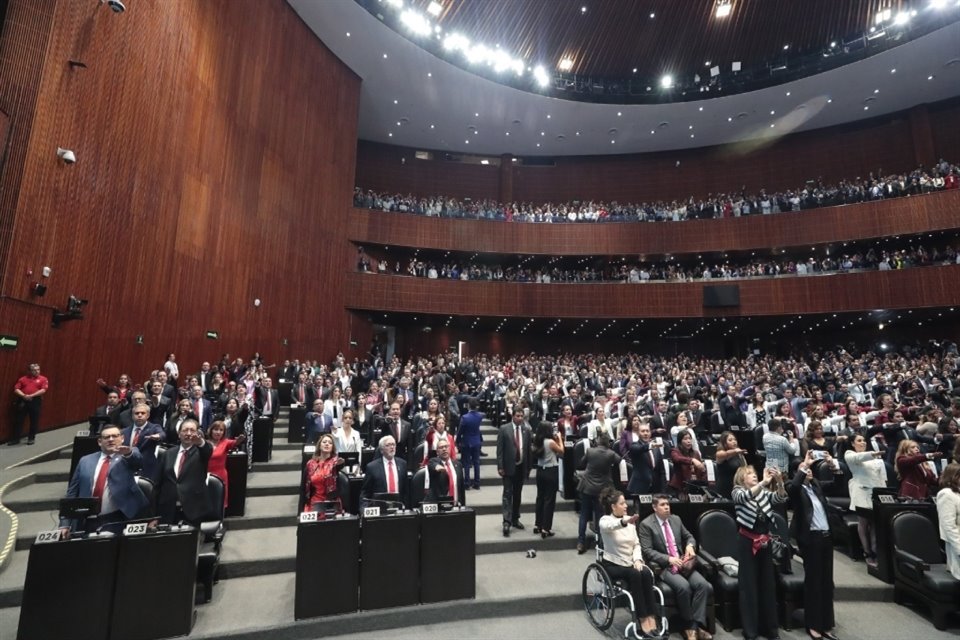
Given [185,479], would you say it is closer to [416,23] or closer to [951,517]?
[951,517]

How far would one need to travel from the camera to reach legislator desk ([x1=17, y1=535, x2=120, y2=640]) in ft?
10.3

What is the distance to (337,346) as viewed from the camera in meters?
17.2

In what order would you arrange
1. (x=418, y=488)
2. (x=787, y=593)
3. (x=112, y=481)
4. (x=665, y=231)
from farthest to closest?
(x=665, y=231) → (x=418, y=488) → (x=787, y=593) → (x=112, y=481)

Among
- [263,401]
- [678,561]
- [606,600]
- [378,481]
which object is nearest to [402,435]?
[378,481]

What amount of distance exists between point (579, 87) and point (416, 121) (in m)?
6.62

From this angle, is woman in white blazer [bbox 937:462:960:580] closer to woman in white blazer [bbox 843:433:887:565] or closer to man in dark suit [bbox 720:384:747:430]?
woman in white blazer [bbox 843:433:887:565]

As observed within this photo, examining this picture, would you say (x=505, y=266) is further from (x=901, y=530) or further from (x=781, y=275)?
(x=901, y=530)

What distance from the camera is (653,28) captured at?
55.4 ft

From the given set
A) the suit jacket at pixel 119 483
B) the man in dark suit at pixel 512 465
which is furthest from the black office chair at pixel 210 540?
the man in dark suit at pixel 512 465

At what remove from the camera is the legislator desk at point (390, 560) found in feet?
13.1

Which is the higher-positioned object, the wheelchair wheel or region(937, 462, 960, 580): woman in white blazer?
region(937, 462, 960, 580): woman in white blazer

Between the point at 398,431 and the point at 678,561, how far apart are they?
3.85m

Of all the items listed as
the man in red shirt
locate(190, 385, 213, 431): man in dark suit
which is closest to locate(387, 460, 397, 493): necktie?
locate(190, 385, 213, 431): man in dark suit

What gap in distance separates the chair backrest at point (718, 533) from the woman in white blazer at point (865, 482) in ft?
5.95
